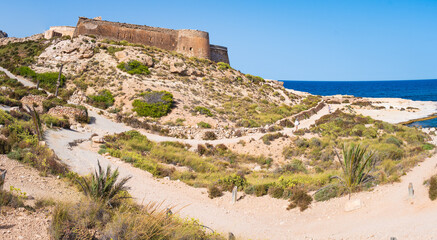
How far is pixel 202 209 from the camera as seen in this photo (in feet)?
35.8

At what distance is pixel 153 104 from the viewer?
2948 centimetres

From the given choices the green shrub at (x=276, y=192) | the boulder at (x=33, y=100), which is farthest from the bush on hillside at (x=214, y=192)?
the boulder at (x=33, y=100)

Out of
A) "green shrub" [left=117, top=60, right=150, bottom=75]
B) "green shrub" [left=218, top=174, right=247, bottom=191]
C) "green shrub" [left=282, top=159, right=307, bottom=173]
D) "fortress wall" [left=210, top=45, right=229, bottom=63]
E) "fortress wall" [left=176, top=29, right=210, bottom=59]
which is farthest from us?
"fortress wall" [left=210, top=45, right=229, bottom=63]

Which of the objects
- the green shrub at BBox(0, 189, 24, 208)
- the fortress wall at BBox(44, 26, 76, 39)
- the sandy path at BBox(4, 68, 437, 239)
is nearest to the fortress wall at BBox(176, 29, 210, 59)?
the fortress wall at BBox(44, 26, 76, 39)

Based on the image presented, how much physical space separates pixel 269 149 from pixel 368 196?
1210 cm

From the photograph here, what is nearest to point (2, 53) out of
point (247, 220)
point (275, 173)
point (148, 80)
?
point (148, 80)

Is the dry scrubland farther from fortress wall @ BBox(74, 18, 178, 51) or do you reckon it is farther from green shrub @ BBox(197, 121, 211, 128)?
fortress wall @ BBox(74, 18, 178, 51)

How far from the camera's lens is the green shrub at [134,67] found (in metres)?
36.2

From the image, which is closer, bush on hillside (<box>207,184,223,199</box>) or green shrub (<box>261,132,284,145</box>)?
bush on hillside (<box>207,184,223,199</box>)

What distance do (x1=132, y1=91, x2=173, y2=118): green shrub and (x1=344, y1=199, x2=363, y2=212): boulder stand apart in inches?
829

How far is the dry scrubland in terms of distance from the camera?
761 centimetres

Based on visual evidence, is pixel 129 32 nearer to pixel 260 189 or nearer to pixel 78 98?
pixel 78 98

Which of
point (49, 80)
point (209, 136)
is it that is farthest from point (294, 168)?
point (49, 80)

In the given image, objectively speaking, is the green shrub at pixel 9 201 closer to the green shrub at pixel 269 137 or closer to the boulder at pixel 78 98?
the green shrub at pixel 269 137
